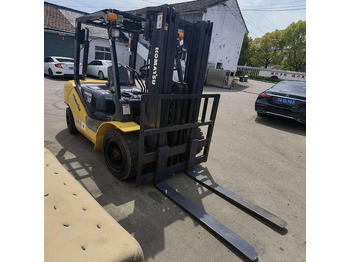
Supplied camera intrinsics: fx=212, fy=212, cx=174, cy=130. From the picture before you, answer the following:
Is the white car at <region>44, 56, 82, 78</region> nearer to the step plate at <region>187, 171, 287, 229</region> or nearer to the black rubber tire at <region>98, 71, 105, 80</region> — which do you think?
the black rubber tire at <region>98, 71, 105, 80</region>

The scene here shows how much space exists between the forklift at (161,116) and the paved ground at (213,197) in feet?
0.48

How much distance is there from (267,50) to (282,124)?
42.3 metres

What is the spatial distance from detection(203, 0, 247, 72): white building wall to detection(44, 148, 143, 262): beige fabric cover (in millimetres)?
21351

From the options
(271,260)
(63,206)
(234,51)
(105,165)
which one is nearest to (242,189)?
(271,260)

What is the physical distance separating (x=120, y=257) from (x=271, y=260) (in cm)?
160

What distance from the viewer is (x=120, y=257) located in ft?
4.91

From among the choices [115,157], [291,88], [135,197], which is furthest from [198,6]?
[135,197]

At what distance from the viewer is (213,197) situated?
3.08 m

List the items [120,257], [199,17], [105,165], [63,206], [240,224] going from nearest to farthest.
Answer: [120,257] < [63,206] < [240,224] < [105,165] < [199,17]

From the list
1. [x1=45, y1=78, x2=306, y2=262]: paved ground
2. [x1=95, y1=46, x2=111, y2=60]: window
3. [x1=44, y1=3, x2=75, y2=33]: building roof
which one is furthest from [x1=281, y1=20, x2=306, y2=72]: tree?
[x1=45, y1=78, x2=306, y2=262]: paved ground

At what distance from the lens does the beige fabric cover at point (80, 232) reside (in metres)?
1.45

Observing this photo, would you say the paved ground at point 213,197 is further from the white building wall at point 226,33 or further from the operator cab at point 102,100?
the white building wall at point 226,33

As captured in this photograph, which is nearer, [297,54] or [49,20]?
[49,20]

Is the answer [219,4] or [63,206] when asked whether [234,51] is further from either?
[63,206]
